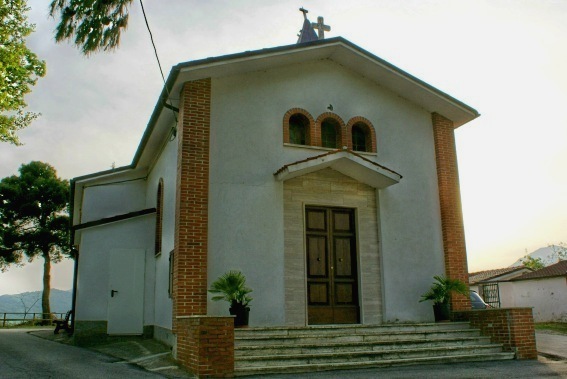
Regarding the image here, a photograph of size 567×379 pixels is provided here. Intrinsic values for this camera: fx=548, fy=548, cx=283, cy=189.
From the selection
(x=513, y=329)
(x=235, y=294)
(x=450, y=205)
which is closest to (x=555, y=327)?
(x=450, y=205)

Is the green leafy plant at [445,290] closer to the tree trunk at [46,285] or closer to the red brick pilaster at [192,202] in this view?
the red brick pilaster at [192,202]

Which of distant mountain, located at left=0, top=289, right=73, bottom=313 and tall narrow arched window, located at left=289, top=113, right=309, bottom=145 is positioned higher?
tall narrow arched window, located at left=289, top=113, right=309, bottom=145

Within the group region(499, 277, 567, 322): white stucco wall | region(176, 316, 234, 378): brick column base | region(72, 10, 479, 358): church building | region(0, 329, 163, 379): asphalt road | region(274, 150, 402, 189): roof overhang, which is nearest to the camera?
region(176, 316, 234, 378): brick column base

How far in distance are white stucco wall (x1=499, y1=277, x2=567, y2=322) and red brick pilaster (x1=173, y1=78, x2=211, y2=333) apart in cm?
2319

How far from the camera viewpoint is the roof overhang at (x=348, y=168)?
37.8ft

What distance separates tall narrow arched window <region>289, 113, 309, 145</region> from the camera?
12625 mm

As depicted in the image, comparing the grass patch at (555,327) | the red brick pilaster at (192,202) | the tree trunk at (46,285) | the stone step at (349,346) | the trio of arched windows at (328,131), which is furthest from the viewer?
the tree trunk at (46,285)

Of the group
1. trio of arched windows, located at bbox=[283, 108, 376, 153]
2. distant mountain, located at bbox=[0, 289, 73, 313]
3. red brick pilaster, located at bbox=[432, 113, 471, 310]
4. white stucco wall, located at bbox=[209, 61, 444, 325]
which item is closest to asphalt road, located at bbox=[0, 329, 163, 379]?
white stucco wall, located at bbox=[209, 61, 444, 325]

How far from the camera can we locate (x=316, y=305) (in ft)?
38.5

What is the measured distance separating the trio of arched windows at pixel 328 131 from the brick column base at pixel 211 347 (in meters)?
4.96

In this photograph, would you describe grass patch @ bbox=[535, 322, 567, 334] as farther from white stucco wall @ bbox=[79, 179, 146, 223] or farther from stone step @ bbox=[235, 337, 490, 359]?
white stucco wall @ bbox=[79, 179, 146, 223]

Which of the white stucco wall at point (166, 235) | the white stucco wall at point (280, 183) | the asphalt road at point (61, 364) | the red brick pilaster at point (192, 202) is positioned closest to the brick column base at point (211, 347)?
the asphalt road at point (61, 364)

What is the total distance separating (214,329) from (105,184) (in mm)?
10022

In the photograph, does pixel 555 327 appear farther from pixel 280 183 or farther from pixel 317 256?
pixel 280 183
